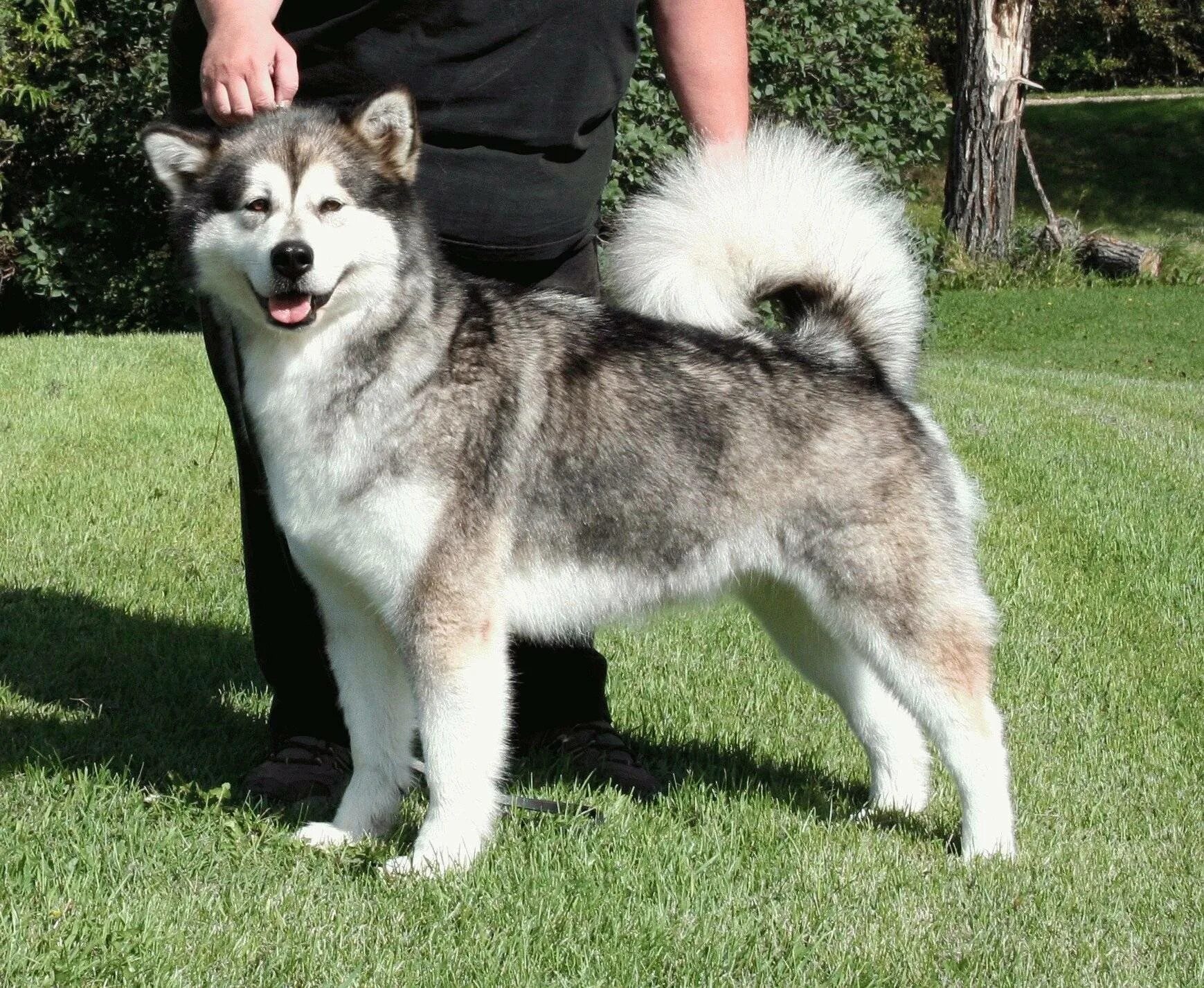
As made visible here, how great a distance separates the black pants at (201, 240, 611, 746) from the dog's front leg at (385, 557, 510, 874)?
→ 2.75ft

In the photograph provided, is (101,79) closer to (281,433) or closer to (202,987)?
(281,433)

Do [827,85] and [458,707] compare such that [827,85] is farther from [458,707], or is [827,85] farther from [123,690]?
[458,707]

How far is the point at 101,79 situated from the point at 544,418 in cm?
1094

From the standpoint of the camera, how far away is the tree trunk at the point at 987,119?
18562mm

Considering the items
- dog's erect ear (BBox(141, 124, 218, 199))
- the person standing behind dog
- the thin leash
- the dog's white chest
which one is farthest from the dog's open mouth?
the thin leash

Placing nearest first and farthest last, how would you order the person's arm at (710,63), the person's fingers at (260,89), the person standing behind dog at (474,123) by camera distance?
the person's fingers at (260,89) → the person standing behind dog at (474,123) → the person's arm at (710,63)

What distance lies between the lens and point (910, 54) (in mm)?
14844

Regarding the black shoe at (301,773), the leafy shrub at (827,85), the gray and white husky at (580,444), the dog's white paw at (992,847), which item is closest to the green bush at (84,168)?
the leafy shrub at (827,85)

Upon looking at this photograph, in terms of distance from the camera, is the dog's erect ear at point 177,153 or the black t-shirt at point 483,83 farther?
the black t-shirt at point 483,83

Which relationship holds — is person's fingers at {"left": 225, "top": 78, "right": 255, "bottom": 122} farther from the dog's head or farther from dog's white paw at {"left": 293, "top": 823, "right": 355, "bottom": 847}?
dog's white paw at {"left": 293, "top": 823, "right": 355, "bottom": 847}

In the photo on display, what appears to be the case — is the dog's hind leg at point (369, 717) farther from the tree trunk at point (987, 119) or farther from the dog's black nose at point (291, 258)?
the tree trunk at point (987, 119)

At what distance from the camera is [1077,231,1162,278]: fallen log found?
2003 cm

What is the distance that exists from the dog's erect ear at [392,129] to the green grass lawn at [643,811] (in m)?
1.61

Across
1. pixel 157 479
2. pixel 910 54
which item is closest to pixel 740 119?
pixel 157 479
